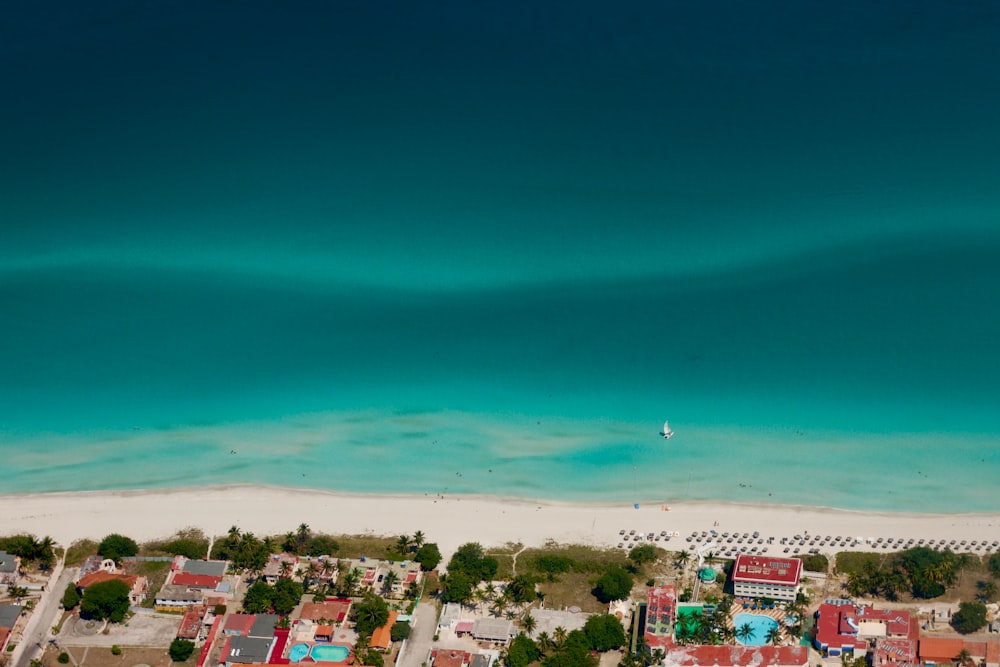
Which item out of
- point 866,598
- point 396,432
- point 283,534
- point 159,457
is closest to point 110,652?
point 283,534

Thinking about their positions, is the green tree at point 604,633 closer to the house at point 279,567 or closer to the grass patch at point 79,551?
the house at point 279,567

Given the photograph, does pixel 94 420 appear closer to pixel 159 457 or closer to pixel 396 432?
pixel 159 457

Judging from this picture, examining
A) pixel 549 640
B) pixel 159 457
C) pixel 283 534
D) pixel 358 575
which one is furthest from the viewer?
pixel 159 457

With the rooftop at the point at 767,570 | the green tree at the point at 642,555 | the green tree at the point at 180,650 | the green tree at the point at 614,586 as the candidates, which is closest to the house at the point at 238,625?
the green tree at the point at 180,650

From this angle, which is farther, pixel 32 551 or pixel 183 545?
pixel 183 545

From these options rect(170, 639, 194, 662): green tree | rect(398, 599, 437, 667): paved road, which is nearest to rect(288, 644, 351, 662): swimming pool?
rect(398, 599, 437, 667): paved road

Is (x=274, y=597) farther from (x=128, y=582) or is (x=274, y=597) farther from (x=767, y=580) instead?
(x=767, y=580)

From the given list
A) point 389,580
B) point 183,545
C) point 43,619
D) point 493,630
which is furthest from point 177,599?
point 493,630
